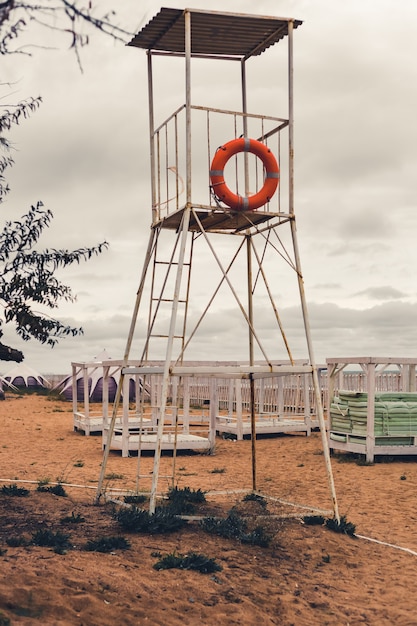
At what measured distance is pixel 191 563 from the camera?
895 centimetres

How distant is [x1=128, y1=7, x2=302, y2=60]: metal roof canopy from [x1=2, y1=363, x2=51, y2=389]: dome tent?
33150 mm

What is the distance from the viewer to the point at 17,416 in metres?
29.9

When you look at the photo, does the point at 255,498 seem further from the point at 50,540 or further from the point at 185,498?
the point at 50,540

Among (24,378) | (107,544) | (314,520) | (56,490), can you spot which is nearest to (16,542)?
(107,544)

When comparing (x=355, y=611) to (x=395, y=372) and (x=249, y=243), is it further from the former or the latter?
(x=395, y=372)

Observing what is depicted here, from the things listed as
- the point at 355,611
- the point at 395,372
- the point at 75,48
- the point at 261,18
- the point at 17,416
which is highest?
the point at 261,18

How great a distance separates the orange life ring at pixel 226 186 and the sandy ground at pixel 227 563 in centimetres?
495

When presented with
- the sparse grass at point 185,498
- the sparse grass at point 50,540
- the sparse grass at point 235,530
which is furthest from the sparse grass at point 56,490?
the sparse grass at point 50,540

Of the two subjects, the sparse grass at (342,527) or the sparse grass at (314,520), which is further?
the sparse grass at (314,520)

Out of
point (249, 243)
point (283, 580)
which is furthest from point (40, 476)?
point (283, 580)

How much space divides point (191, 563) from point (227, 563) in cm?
60

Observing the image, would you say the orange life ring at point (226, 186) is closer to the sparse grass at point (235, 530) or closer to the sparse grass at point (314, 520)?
the sparse grass at point (235, 530)

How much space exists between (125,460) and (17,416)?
1260 cm

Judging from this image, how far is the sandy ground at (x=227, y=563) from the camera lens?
761 cm
